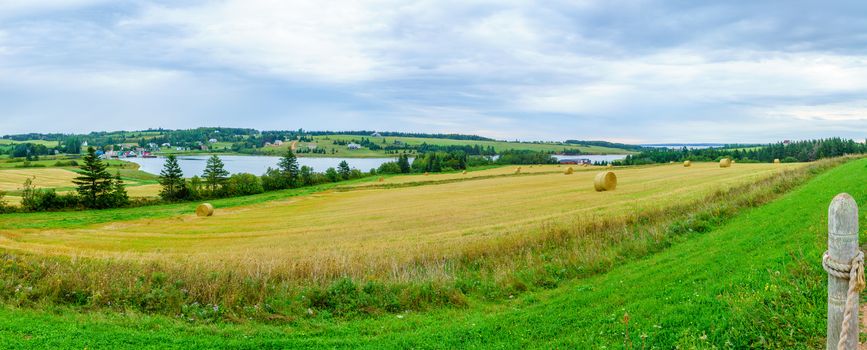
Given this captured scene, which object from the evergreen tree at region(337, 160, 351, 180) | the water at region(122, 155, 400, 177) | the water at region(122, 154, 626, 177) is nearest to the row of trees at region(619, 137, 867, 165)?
the water at region(122, 154, 626, 177)

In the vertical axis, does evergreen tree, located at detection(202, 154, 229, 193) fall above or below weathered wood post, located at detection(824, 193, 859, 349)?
below

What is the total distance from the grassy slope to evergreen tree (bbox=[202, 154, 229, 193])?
74752 mm

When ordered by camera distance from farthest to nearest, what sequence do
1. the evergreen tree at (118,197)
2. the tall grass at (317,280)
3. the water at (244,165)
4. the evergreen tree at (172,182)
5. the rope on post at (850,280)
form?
the water at (244,165) → the evergreen tree at (172,182) → the evergreen tree at (118,197) → the tall grass at (317,280) → the rope on post at (850,280)

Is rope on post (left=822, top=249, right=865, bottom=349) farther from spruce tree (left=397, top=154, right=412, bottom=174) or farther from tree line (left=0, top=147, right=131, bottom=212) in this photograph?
spruce tree (left=397, top=154, right=412, bottom=174)

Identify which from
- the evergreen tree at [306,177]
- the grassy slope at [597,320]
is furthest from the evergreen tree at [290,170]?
the grassy slope at [597,320]

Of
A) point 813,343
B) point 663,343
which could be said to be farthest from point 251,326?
point 813,343

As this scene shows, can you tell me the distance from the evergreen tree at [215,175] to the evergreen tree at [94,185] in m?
15.8

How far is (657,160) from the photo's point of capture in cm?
11725

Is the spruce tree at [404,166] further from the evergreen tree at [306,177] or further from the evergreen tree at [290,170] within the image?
the evergreen tree at [306,177]

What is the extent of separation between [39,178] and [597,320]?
99.0 m

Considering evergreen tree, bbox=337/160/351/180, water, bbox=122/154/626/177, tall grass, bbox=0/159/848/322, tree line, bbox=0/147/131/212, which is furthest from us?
water, bbox=122/154/626/177

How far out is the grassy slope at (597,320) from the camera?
6.64m

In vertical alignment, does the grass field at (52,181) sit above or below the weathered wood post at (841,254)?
below

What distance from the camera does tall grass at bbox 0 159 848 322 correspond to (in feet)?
32.0
